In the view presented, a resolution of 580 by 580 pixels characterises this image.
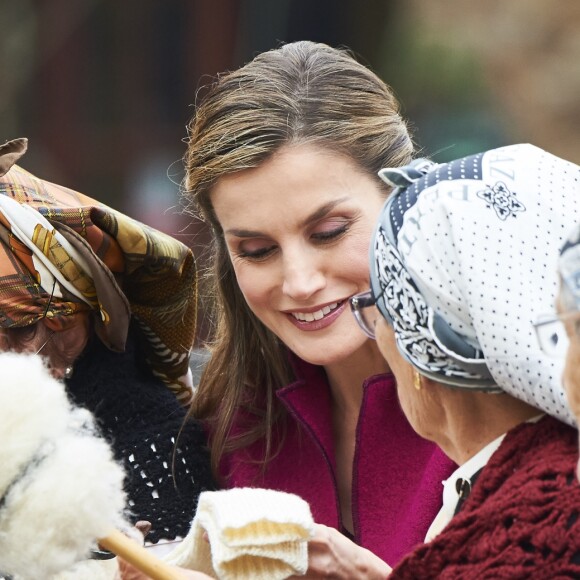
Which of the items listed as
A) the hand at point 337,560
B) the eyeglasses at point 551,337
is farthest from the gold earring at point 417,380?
the hand at point 337,560

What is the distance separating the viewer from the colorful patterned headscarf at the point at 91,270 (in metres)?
2.96

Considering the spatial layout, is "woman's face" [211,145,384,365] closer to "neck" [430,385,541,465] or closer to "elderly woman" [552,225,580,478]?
"neck" [430,385,541,465]

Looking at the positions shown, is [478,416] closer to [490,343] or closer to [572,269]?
[490,343]

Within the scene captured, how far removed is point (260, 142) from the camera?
2.84 meters

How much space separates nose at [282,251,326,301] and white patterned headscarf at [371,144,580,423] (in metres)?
0.83

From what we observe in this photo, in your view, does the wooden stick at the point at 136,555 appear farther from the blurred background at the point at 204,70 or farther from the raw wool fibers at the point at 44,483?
the blurred background at the point at 204,70

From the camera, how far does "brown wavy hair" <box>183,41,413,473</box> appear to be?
288 cm

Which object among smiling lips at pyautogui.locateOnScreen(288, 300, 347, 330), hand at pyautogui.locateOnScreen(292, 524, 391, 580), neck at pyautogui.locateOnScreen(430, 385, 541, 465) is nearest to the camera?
neck at pyautogui.locateOnScreen(430, 385, 541, 465)

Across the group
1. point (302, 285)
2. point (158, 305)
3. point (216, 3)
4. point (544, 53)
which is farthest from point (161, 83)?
point (302, 285)

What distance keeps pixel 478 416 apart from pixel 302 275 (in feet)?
3.13

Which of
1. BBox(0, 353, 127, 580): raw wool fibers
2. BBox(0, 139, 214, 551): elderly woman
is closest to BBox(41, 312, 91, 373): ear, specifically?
BBox(0, 139, 214, 551): elderly woman

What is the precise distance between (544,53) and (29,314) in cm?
293

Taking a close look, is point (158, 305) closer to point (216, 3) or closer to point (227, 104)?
point (227, 104)

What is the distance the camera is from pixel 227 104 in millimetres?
2955
